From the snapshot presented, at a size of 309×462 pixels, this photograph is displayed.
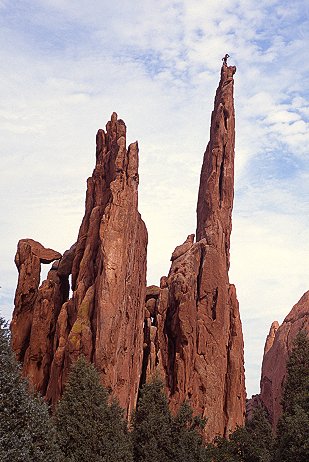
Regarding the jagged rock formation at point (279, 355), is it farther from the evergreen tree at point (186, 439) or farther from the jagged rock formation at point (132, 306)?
the evergreen tree at point (186, 439)

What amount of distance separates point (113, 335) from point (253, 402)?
1666 inches

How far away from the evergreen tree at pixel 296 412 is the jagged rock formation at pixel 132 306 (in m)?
14.0

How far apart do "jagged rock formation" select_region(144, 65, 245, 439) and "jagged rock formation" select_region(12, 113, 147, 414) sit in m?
4.64

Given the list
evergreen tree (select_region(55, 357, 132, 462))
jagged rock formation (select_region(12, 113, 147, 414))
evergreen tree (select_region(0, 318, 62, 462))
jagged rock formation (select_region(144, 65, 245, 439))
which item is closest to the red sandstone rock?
jagged rock formation (select_region(12, 113, 147, 414))

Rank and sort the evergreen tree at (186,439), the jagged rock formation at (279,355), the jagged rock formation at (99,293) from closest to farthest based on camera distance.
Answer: the evergreen tree at (186,439), the jagged rock formation at (99,293), the jagged rock formation at (279,355)

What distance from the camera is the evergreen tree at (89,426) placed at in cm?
3022

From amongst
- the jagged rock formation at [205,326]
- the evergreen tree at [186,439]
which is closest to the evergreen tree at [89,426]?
the evergreen tree at [186,439]

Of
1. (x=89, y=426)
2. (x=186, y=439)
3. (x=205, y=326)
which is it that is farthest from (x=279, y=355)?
(x=89, y=426)

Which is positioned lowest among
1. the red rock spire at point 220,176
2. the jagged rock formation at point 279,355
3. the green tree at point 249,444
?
the green tree at point 249,444

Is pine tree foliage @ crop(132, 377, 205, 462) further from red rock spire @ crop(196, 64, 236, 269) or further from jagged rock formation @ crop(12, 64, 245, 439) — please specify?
red rock spire @ crop(196, 64, 236, 269)

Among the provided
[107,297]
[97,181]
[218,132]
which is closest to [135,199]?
[97,181]

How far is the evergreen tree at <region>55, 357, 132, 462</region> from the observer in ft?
99.1

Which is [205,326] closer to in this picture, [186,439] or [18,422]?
[186,439]

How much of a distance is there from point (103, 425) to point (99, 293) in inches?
637
